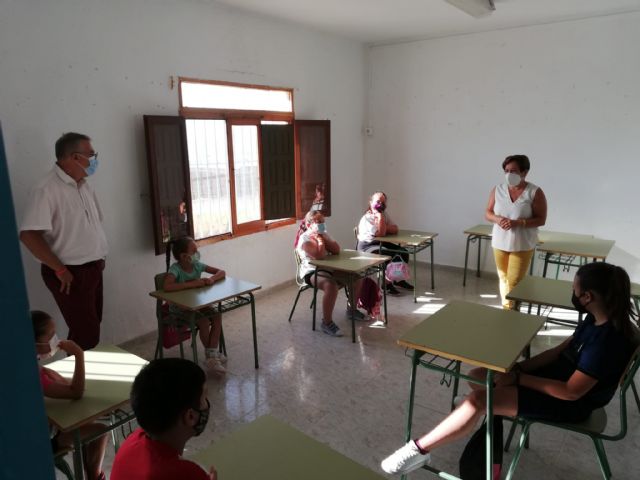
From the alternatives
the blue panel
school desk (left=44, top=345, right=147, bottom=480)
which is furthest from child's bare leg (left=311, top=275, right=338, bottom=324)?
the blue panel

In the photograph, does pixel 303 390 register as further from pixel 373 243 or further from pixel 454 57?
pixel 454 57

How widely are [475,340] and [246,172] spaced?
124 inches

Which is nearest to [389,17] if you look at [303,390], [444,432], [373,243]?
[373,243]

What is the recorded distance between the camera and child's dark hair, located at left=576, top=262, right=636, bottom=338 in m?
1.85

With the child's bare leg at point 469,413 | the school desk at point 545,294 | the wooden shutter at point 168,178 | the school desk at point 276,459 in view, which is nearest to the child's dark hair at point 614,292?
the child's bare leg at point 469,413

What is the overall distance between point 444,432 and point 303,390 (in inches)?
49.2

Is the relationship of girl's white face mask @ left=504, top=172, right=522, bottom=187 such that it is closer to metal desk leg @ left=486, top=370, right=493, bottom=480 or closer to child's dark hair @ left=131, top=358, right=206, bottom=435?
metal desk leg @ left=486, top=370, right=493, bottom=480

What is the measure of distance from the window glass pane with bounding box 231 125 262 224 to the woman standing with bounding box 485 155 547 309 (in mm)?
2308

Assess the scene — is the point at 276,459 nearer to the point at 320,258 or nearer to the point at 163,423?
the point at 163,423

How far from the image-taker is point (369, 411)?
2.87m

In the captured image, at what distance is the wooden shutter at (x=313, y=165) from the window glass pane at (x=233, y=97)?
306mm

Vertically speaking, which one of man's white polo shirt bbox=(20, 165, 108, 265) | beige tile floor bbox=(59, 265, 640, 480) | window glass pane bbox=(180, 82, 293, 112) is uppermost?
window glass pane bbox=(180, 82, 293, 112)

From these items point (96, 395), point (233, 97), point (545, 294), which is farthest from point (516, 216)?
point (96, 395)

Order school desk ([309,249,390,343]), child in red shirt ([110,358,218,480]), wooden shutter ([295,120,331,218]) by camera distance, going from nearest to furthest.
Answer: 1. child in red shirt ([110,358,218,480])
2. school desk ([309,249,390,343])
3. wooden shutter ([295,120,331,218])
